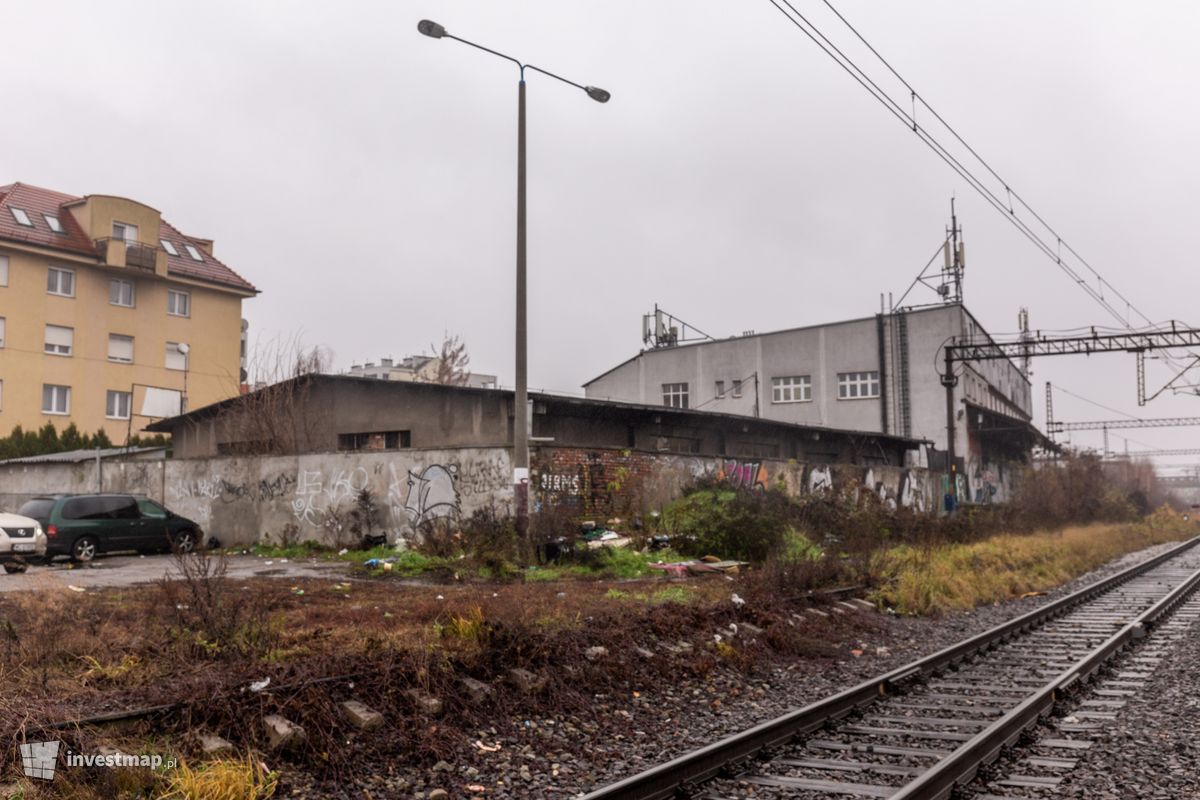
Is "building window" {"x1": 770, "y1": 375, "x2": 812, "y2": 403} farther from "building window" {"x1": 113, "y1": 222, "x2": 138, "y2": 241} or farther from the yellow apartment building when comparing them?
"building window" {"x1": 113, "y1": 222, "x2": 138, "y2": 241}

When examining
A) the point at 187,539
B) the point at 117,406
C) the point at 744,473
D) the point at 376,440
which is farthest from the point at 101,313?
the point at 744,473

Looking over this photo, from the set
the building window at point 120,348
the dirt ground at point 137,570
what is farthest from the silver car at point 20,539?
the building window at point 120,348

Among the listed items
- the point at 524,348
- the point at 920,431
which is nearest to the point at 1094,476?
the point at 920,431

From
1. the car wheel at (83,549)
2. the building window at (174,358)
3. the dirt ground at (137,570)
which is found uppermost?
the building window at (174,358)

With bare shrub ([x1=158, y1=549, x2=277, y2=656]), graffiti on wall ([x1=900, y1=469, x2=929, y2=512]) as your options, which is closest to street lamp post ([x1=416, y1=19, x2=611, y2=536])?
bare shrub ([x1=158, y1=549, x2=277, y2=656])

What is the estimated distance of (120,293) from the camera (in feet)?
150

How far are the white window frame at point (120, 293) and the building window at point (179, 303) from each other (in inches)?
69.9

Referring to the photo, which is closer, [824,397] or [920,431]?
[920,431]

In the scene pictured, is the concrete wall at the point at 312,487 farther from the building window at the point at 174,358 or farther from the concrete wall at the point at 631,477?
the building window at the point at 174,358

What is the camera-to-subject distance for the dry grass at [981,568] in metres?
14.9

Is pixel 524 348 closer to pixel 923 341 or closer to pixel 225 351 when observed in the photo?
pixel 923 341

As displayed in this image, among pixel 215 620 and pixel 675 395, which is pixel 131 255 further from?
pixel 215 620

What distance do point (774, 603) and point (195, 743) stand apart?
780 cm

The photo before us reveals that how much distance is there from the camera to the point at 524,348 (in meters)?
16.1
